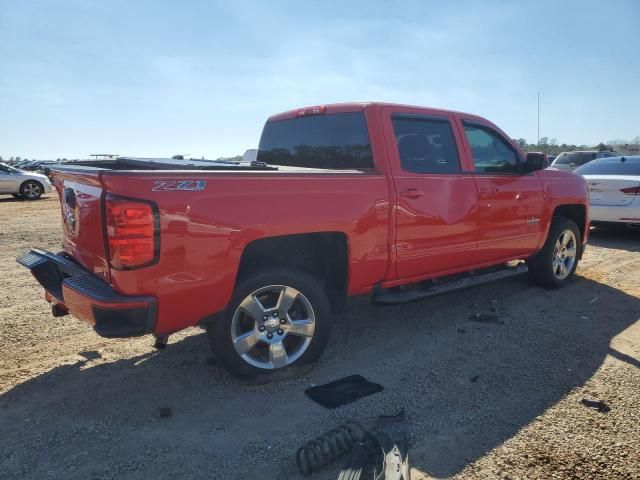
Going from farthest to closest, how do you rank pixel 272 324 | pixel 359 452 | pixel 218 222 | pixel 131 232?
pixel 272 324
pixel 218 222
pixel 131 232
pixel 359 452

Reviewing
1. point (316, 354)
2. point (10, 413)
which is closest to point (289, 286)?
point (316, 354)

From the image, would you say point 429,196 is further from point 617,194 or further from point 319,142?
point 617,194

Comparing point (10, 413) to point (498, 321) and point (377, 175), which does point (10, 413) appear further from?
point (498, 321)

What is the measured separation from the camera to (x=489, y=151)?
195 inches

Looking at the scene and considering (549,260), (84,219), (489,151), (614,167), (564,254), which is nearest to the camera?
(84,219)

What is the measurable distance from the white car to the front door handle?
19.2 ft

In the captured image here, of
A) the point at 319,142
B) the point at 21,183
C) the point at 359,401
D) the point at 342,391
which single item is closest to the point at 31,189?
the point at 21,183

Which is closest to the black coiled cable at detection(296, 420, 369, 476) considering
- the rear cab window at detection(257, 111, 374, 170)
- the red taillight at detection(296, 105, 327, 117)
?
the rear cab window at detection(257, 111, 374, 170)

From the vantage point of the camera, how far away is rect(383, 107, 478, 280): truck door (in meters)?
3.98

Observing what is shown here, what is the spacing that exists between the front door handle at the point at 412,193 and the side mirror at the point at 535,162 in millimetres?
1731

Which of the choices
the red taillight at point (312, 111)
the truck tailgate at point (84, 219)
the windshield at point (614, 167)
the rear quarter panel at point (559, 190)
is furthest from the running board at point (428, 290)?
→ the windshield at point (614, 167)

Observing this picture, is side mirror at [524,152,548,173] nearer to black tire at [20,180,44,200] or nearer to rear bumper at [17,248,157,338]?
rear bumper at [17,248,157,338]

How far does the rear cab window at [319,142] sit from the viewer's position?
409 centimetres

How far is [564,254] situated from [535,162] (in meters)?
1.59
